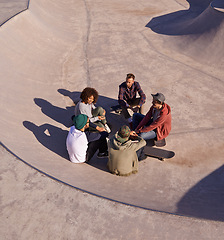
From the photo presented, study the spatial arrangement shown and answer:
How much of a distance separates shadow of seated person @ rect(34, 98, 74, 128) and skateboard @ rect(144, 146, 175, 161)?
245cm

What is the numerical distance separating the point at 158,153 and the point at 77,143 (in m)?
Answer: 2.21

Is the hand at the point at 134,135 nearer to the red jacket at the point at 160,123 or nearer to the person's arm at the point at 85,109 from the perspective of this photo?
the red jacket at the point at 160,123

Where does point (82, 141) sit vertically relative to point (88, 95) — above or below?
below

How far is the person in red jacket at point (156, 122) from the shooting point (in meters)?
5.95

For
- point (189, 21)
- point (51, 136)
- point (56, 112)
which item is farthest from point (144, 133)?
point (189, 21)

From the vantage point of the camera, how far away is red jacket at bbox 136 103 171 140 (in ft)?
19.6

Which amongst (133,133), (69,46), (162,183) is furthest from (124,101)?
(69,46)

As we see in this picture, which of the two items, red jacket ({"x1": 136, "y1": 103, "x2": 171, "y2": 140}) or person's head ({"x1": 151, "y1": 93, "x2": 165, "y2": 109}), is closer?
person's head ({"x1": 151, "y1": 93, "x2": 165, "y2": 109})

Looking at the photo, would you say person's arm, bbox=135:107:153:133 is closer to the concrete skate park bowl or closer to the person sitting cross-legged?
the concrete skate park bowl

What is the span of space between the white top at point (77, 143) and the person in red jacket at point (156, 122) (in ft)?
5.02

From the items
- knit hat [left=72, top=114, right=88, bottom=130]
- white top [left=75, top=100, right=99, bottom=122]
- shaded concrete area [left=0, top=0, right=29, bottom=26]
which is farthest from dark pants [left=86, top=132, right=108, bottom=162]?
→ shaded concrete area [left=0, top=0, right=29, bottom=26]

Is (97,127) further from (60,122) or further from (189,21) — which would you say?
(189,21)

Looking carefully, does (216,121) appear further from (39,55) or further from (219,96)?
(39,55)

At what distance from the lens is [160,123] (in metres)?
6.07
